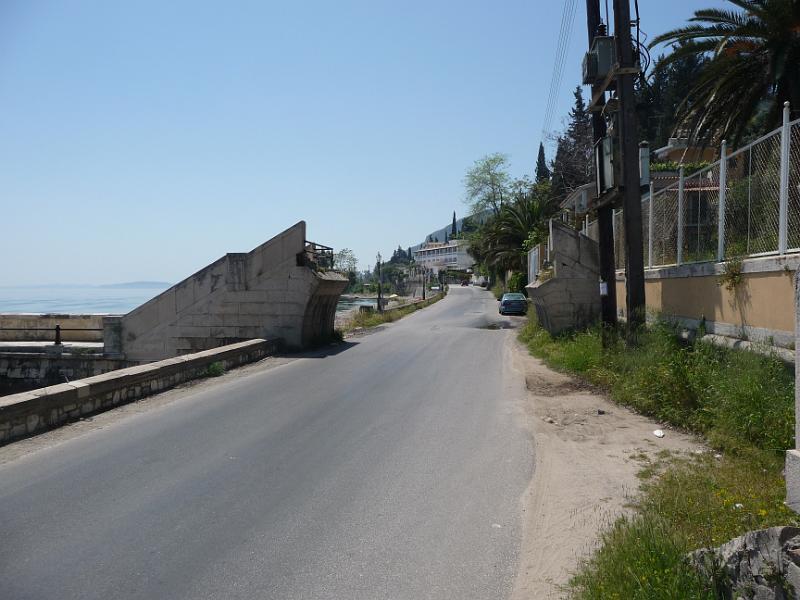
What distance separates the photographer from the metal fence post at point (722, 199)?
896 cm

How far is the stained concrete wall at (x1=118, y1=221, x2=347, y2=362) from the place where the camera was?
18578 millimetres

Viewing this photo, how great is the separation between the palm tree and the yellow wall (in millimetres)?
5670

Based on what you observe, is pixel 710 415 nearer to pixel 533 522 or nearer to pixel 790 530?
pixel 533 522

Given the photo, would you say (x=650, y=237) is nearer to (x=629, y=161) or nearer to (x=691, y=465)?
(x=629, y=161)

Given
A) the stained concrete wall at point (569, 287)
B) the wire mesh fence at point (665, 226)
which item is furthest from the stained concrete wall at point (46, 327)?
the wire mesh fence at point (665, 226)

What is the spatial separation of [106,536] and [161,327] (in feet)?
50.2

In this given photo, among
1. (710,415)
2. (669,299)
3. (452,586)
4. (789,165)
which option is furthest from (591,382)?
(452,586)

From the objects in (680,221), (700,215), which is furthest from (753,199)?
(680,221)

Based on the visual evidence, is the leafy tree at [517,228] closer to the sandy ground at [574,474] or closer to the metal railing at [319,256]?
the metal railing at [319,256]

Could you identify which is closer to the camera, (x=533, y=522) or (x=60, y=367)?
(x=533, y=522)

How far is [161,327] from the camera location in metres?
19.2

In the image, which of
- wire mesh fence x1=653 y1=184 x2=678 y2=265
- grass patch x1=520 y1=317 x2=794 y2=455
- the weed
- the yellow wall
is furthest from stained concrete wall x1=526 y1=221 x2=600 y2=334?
the weed

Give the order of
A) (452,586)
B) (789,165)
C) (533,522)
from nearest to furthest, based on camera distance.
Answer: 1. (452,586)
2. (533,522)
3. (789,165)

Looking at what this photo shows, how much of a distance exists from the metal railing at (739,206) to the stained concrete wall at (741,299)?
8.8 inches
